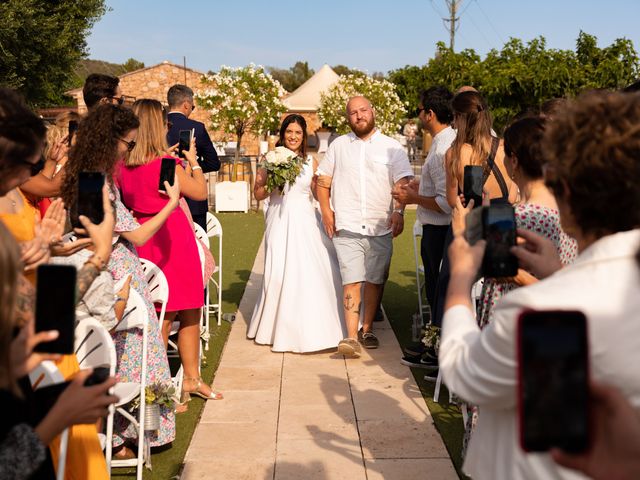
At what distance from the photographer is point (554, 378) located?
145 centimetres

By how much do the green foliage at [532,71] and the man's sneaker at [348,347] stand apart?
22.6 m

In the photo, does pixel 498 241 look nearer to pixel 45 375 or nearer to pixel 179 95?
pixel 45 375

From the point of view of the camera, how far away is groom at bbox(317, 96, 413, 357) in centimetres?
728

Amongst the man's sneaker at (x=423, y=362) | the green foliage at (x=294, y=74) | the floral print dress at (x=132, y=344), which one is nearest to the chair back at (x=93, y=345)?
the floral print dress at (x=132, y=344)

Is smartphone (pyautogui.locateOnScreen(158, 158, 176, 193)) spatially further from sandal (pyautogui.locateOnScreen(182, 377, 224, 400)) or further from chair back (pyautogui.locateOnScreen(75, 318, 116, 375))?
sandal (pyautogui.locateOnScreen(182, 377, 224, 400))

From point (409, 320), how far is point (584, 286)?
7.13 metres

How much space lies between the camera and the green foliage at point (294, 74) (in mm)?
97863

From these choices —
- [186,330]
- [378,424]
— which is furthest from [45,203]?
[378,424]

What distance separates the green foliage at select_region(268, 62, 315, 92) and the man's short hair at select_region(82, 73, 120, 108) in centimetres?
9124

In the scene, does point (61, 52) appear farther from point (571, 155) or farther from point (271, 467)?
point (571, 155)

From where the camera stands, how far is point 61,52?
2445 cm

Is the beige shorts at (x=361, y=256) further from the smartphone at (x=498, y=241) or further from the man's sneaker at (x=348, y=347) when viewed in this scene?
the smartphone at (x=498, y=241)

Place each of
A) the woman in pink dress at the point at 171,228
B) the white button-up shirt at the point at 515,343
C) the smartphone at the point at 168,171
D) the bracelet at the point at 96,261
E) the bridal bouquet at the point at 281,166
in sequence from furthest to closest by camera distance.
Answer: the bridal bouquet at the point at 281,166 < the woman in pink dress at the point at 171,228 < the smartphone at the point at 168,171 < the bracelet at the point at 96,261 < the white button-up shirt at the point at 515,343

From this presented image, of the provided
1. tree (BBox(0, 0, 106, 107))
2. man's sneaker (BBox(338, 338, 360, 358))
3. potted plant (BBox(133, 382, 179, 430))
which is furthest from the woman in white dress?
tree (BBox(0, 0, 106, 107))
